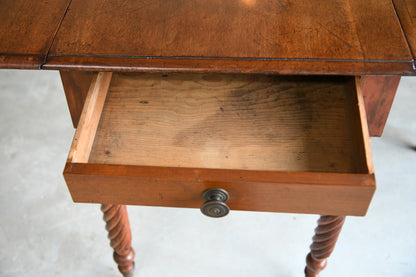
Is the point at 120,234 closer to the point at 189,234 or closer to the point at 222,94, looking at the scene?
the point at 189,234

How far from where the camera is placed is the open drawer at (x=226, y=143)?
740mm

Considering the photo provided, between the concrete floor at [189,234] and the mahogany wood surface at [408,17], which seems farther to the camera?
the concrete floor at [189,234]

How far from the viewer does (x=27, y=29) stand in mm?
860

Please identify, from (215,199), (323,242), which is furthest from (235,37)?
(323,242)

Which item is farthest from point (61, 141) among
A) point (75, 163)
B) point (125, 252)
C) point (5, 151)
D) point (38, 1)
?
point (75, 163)

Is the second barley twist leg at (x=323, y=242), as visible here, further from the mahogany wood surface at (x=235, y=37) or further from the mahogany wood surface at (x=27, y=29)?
the mahogany wood surface at (x=27, y=29)

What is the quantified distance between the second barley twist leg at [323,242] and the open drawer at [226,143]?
155mm

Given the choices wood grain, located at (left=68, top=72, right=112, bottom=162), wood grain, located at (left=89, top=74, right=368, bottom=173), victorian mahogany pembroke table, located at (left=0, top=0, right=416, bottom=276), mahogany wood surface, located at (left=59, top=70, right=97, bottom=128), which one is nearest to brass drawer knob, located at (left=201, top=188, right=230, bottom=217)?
victorian mahogany pembroke table, located at (left=0, top=0, right=416, bottom=276)

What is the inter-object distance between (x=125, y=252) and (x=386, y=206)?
2.38ft

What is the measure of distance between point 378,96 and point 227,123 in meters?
0.29

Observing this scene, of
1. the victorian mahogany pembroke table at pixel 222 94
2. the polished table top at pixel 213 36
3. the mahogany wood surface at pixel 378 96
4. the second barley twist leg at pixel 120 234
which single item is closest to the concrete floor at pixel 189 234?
the second barley twist leg at pixel 120 234

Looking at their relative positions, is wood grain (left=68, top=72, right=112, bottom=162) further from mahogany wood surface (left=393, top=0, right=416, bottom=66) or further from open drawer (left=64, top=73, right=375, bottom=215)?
mahogany wood surface (left=393, top=0, right=416, bottom=66)

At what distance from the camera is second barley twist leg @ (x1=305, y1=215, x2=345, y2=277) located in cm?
96

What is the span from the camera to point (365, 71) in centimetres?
77
